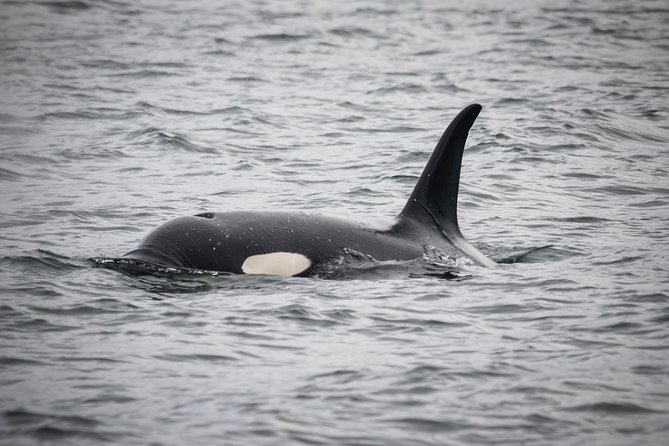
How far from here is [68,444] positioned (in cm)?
679

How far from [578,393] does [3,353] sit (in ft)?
15.2

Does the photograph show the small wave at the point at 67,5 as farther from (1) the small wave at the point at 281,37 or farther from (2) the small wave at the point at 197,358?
(2) the small wave at the point at 197,358

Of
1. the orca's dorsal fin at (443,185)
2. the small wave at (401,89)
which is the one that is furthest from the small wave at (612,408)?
the small wave at (401,89)

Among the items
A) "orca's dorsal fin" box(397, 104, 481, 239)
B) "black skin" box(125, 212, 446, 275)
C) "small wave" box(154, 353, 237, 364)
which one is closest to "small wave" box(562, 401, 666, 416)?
"small wave" box(154, 353, 237, 364)

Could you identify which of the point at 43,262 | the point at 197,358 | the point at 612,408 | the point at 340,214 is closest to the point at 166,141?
the point at 43,262

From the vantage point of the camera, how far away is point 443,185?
37.0 feet

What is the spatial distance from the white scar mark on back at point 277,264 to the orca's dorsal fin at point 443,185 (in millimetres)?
1393

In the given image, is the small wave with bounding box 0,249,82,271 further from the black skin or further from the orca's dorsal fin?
the orca's dorsal fin

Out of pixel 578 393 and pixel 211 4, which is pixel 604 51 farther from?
pixel 578 393

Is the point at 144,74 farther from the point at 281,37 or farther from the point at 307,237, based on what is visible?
the point at 307,237

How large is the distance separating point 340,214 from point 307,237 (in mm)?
901

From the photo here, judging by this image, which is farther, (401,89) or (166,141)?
(401,89)

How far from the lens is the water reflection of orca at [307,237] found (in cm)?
1012

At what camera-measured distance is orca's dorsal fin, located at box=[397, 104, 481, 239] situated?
437 inches
